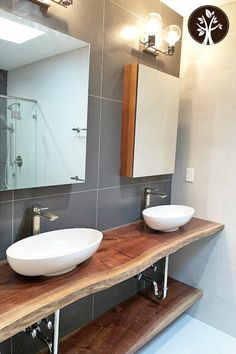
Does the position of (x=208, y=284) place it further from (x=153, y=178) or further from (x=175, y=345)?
(x=153, y=178)

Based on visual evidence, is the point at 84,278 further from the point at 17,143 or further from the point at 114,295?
the point at 114,295

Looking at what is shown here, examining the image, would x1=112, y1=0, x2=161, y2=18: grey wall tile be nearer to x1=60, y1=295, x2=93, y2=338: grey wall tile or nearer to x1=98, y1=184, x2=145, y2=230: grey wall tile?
x1=98, y1=184, x2=145, y2=230: grey wall tile

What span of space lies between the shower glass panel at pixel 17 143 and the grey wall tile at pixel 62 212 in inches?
5.3

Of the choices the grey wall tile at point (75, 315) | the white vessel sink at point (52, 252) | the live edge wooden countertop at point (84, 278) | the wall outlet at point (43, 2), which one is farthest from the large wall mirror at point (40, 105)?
the grey wall tile at point (75, 315)

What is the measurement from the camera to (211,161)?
2355 mm

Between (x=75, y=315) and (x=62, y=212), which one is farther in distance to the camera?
(x=75, y=315)

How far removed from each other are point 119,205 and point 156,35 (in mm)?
1318

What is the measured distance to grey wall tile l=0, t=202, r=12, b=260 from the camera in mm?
1433

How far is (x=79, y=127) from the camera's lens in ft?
→ 5.73

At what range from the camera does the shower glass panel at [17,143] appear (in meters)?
1.40

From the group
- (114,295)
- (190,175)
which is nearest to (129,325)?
(114,295)

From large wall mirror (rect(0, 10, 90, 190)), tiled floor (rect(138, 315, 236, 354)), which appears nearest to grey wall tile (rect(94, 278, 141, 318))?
tiled floor (rect(138, 315, 236, 354))

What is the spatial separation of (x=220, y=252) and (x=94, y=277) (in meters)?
1.44

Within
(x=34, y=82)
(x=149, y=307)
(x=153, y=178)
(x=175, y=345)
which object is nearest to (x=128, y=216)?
(x=153, y=178)
